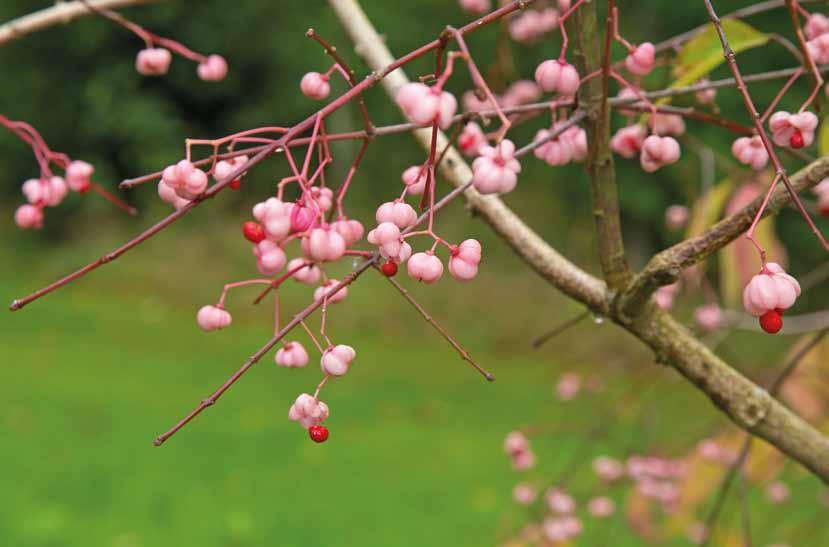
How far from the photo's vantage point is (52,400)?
396cm

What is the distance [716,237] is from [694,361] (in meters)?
0.14

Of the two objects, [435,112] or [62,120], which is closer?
[435,112]

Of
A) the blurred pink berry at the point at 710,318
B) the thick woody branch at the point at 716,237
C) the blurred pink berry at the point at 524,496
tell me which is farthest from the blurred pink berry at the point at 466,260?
the blurred pink berry at the point at 524,496

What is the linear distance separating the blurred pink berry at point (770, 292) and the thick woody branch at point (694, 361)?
179 millimetres

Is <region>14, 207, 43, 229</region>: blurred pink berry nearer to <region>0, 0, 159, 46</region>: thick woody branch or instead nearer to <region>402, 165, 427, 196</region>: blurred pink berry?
<region>0, 0, 159, 46</region>: thick woody branch

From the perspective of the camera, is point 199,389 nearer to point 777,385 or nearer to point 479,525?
point 479,525

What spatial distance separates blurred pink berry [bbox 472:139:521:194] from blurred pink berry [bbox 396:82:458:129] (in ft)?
0.12

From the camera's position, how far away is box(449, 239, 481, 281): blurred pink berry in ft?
1.43

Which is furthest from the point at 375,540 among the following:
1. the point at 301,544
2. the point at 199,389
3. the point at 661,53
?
the point at 661,53

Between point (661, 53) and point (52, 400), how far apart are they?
3639mm

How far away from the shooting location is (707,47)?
0.70m

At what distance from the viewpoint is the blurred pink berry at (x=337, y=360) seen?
478 mm

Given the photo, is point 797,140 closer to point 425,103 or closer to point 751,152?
point 751,152

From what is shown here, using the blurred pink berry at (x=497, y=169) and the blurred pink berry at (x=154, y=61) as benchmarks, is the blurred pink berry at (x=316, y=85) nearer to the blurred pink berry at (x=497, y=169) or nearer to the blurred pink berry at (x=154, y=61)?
the blurred pink berry at (x=497, y=169)
